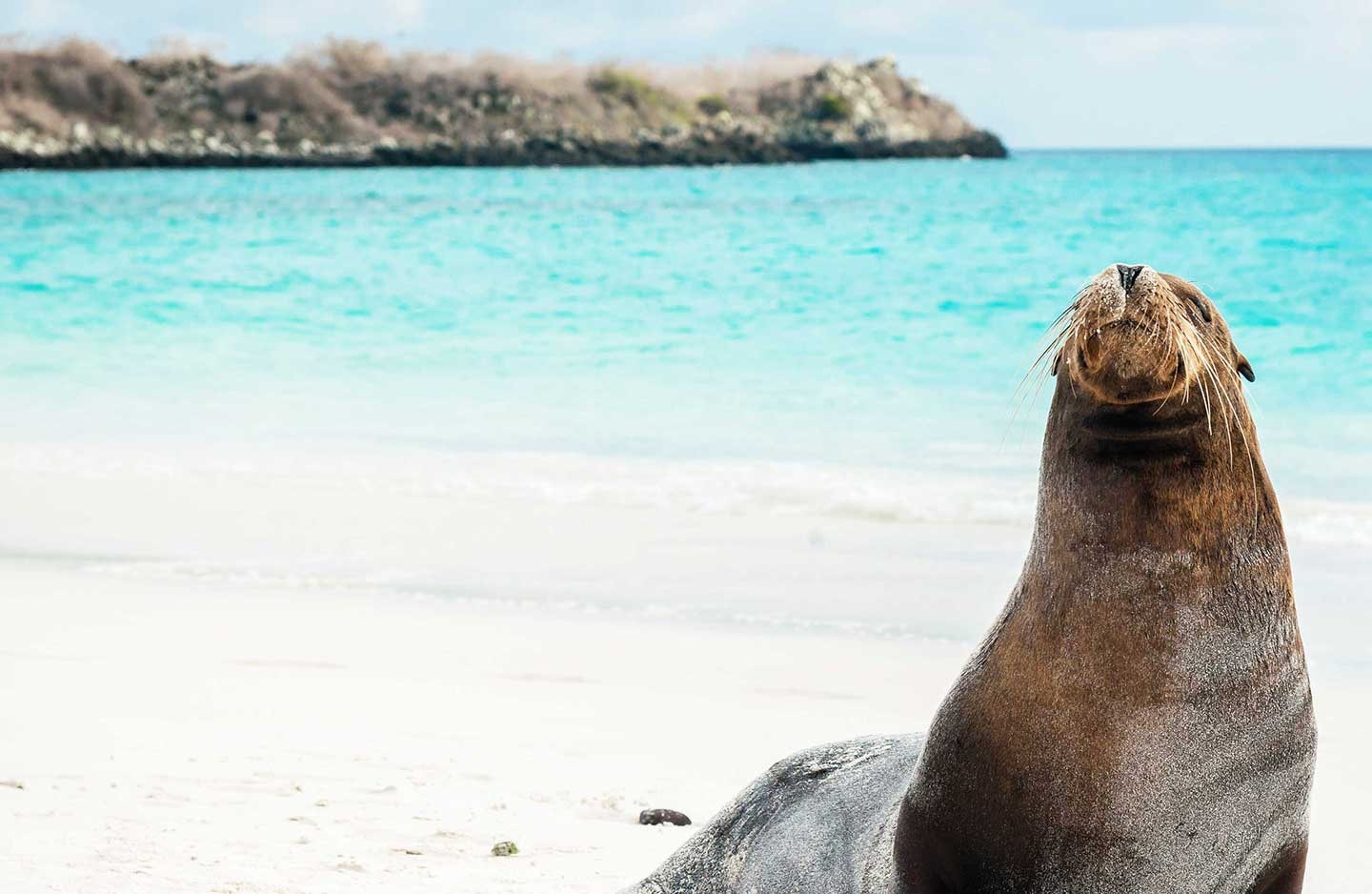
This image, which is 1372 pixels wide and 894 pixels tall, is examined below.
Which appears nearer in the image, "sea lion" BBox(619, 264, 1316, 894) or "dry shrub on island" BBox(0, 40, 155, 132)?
"sea lion" BBox(619, 264, 1316, 894)

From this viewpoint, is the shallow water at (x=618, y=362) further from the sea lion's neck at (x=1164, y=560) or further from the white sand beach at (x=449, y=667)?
the sea lion's neck at (x=1164, y=560)

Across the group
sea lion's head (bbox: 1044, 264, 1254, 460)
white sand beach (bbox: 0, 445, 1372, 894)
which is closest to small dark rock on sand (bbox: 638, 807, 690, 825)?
white sand beach (bbox: 0, 445, 1372, 894)

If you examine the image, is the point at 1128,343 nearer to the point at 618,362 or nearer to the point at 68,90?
the point at 618,362

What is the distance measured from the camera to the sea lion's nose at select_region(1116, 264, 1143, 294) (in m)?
2.68

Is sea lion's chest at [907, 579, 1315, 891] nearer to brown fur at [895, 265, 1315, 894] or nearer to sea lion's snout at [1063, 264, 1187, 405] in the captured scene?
brown fur at [895, 265, 1315, 894]

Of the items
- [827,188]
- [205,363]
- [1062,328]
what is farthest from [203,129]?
[1062,328]

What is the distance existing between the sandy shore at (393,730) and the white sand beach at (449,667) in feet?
0.05

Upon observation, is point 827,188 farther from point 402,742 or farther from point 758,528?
point 402,742

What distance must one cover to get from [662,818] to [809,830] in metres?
1.44

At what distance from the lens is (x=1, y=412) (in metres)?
13.7

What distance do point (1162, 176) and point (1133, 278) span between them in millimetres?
Result: 70952

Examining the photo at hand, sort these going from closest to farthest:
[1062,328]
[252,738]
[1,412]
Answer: [1062,328] → [252,738] → [1,412]

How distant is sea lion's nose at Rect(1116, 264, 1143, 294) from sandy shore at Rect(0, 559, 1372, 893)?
2137 millimetres

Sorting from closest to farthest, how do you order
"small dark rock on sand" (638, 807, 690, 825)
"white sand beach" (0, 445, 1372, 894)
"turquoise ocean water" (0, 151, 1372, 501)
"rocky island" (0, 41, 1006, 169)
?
"white sand beach" (0, 445, 1372, 894)
"small dark rock on sand" (638, 807, 690, 825)
"turquoise ocean water" (0, 151, 1372, 501)
"rocky island" (0, 41, 1006, 169)
